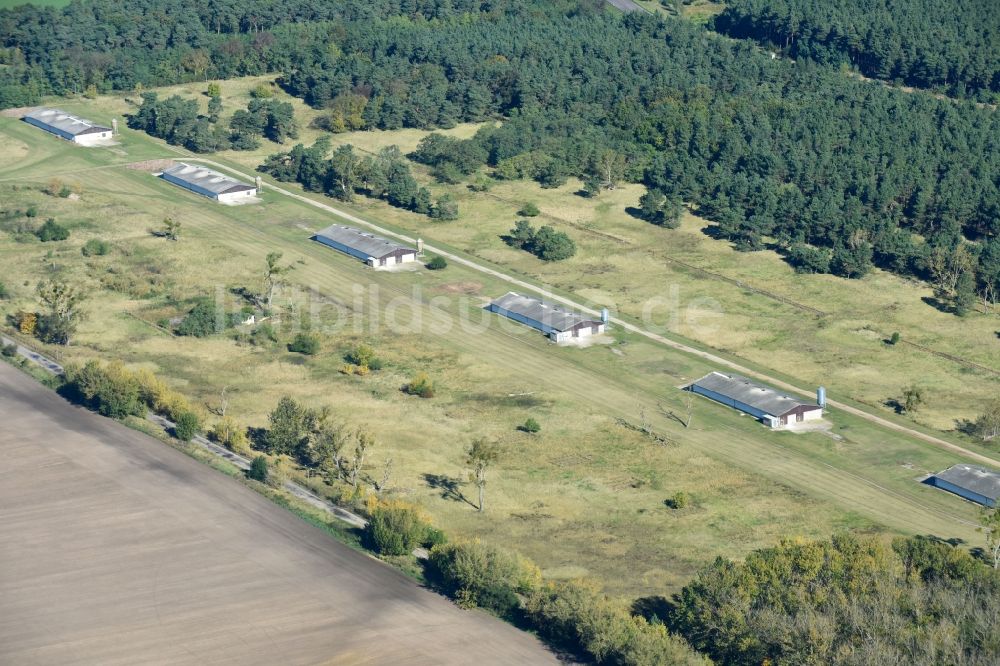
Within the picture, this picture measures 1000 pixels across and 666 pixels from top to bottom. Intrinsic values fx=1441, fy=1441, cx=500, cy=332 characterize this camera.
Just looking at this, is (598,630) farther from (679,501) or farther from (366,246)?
(366,246)

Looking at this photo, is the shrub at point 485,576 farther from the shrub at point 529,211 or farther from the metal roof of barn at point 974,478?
the shrub at point 529,211

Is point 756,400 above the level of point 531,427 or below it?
above

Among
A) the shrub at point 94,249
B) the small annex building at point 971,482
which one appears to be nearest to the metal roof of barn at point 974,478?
the small annex building at point 971,482

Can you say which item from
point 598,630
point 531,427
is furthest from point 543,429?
point 598,630

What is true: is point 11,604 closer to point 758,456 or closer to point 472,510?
point 472,510

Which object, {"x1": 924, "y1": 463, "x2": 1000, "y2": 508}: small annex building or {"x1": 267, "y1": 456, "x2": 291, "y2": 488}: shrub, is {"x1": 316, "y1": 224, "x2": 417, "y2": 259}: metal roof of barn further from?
{"x1": 924, "y1": 463, "x2": 1000, "y2": 508}: small annex building

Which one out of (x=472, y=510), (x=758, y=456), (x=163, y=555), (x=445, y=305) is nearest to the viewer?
(x=163, y=555)

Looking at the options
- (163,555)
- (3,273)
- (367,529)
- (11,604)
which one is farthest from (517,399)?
(3,273)
